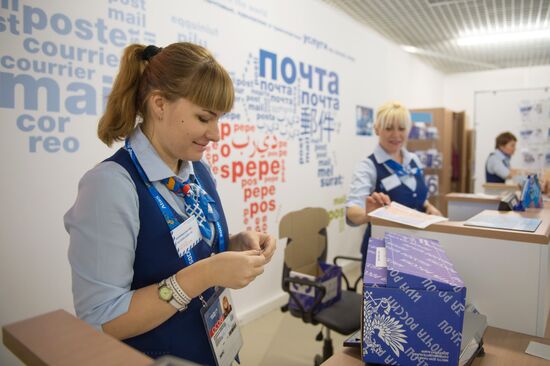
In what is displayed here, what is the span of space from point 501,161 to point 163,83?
563 centimetres

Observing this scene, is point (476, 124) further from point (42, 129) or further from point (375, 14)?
point (42, 129)

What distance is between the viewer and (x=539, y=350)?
1198mm

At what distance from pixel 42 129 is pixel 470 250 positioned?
1.97 metres

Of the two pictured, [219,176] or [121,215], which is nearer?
[121,215]

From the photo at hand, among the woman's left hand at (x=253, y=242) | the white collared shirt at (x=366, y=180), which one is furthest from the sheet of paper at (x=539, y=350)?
the white collared shirt at (x=366, y=180)

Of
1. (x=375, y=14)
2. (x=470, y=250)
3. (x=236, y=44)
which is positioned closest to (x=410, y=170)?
(x=470, y=250)

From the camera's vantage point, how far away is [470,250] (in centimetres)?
144

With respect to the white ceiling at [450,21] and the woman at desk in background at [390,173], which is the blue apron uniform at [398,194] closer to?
the woman at desk in background at [390,173]

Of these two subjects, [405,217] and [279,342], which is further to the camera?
[279,342]

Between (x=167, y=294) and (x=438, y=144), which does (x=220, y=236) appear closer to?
(x=167, y=294)

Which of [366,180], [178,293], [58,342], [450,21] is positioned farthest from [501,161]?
[58,342]

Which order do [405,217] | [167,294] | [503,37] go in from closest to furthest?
[167,294]
[405,217]
[503,37]

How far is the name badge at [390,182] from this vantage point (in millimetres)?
2408

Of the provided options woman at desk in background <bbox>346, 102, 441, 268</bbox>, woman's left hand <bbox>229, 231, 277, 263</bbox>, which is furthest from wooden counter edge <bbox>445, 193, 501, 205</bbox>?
woman's left hand <bbox>229, 231, 277, 263</bbox>
